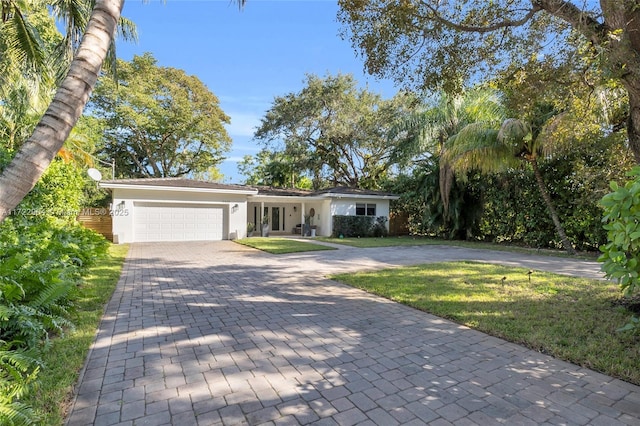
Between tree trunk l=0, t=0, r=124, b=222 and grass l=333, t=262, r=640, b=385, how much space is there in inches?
201

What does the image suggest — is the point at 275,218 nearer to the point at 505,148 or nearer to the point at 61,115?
the point at 505,148

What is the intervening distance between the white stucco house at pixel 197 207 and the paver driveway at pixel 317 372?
1116cm

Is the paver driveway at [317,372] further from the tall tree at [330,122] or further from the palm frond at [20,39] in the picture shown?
the tall tree at [330,122]

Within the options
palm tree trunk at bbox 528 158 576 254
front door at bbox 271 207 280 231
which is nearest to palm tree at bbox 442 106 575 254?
palm tree trunk at bbox 528 158 576 254

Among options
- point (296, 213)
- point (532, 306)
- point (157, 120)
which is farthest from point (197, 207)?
point (532, 306)

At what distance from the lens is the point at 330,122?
22.6 m

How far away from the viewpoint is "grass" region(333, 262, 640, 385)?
359cm

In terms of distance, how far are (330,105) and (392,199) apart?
25.8ft

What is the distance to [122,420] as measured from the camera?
2.42 meters

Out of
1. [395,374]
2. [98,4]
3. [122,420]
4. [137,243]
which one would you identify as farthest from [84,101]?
[137,243]

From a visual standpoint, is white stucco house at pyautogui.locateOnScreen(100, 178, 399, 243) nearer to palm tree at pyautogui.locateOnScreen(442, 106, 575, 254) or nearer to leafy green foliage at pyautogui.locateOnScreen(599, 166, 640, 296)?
palm tree at pyautogui.locateOnScreen(442, 106, 575, 254)

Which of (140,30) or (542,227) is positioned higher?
(140,30)

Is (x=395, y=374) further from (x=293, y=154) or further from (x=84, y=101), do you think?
(x=293, y=154)

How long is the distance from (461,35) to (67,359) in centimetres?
793
